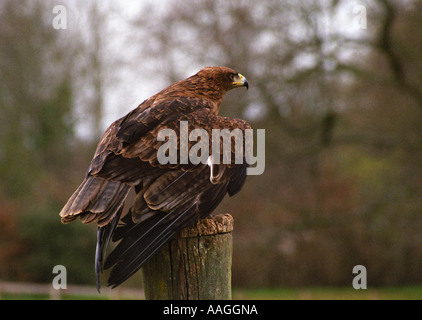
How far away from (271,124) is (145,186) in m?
9.70

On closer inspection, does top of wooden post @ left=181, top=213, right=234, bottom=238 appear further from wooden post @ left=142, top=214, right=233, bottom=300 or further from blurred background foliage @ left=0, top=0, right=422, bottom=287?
blurred background foliage @ left=0, top=0, right=422, bottom=287

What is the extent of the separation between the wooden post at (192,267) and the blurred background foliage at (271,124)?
8700 mm

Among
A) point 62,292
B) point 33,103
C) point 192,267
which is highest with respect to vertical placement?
point 33,103

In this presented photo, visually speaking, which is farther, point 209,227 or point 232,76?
point 232,76

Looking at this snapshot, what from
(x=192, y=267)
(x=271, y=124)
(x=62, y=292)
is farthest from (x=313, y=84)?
(x=192, y=267)

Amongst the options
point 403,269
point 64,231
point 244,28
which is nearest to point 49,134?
point 64,231

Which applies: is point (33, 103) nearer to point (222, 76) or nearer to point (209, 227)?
point (222, 76)

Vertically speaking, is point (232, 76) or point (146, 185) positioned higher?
point (232, 76)

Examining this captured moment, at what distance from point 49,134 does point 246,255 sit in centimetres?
913

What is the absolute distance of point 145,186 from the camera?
126 inches

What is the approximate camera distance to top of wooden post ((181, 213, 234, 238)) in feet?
9.87

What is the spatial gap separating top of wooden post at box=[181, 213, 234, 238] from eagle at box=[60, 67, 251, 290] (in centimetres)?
5

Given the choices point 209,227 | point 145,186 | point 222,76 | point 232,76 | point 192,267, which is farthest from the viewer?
point 232,76

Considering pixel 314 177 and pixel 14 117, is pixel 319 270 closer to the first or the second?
pixel 314 177
